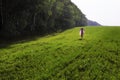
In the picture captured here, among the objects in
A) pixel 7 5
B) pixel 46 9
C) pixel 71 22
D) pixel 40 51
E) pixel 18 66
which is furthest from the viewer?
pixel 71 22

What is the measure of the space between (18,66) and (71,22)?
3792 inches

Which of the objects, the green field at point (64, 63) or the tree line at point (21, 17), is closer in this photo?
the green field at point (64, 63)

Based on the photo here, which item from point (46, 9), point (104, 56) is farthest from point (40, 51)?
point (46, 9)

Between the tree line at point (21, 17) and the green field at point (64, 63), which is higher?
the tree line at point (21, 17)

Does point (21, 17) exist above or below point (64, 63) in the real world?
above

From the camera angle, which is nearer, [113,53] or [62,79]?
[62,79]

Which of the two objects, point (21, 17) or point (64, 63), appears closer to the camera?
point (64, 63)

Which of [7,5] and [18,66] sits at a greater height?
[7,5]

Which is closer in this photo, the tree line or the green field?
the green field

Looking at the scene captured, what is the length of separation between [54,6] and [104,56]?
74.6m

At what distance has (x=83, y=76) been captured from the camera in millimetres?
29609

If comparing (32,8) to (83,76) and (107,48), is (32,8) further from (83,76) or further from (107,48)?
(83,76)

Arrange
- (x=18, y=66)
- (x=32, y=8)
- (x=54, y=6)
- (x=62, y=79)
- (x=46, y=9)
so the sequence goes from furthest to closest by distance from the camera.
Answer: (x=54, y=6)
(x=46, y=9)
(x=32, y=8)
(x=18, y=66)
(x=62, y=79)

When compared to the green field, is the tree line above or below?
above
